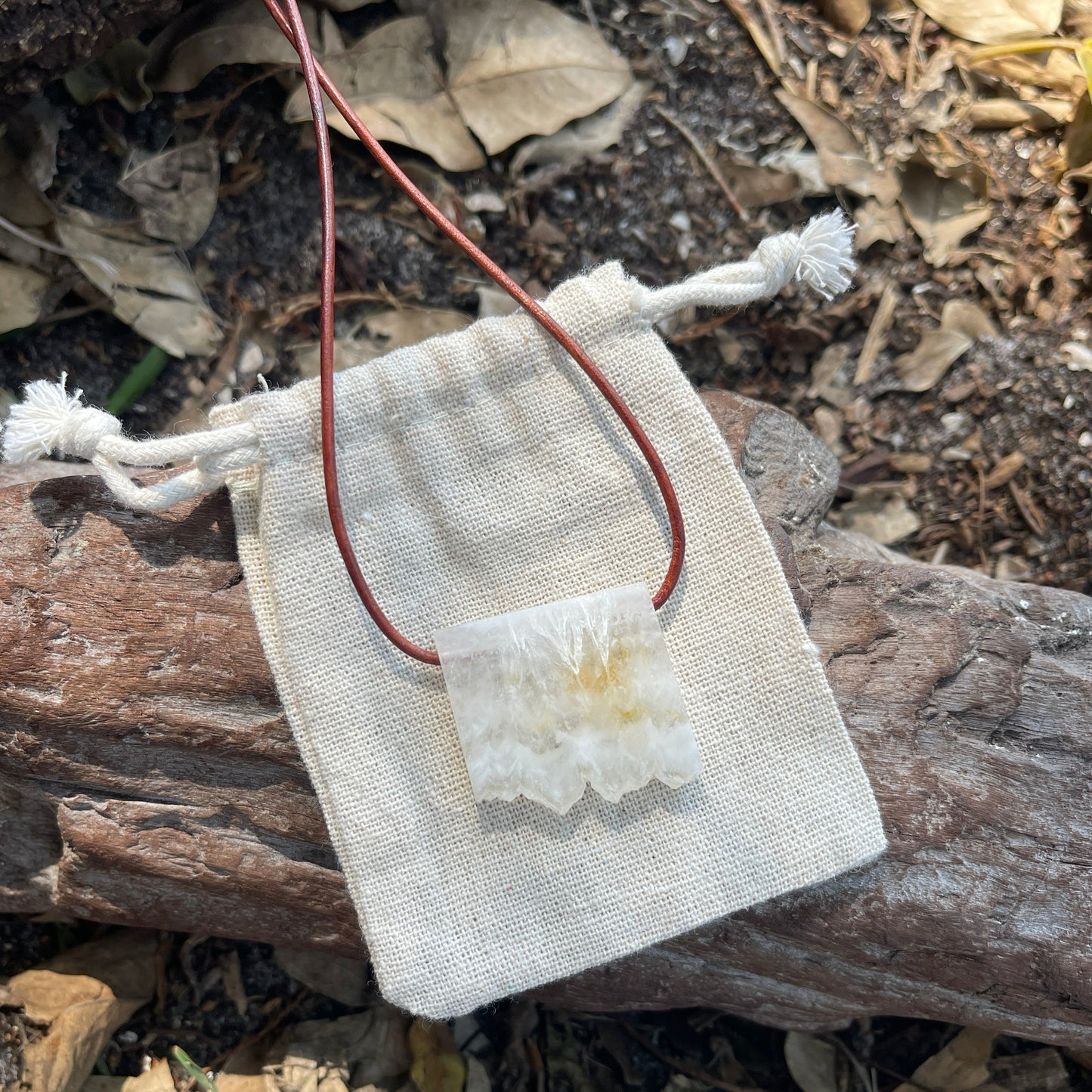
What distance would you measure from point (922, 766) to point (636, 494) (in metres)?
Answer: 0.62

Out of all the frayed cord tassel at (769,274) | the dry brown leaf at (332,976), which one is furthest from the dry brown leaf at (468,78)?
the dry brown leaf at (332,976)

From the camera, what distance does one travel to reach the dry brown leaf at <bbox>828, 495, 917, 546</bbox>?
2.09 meters

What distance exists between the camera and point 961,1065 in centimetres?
184

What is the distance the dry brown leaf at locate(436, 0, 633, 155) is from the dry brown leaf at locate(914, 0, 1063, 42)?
2.84 feet

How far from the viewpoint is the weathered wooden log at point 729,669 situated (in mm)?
1400

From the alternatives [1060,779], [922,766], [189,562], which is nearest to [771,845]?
[922,766]

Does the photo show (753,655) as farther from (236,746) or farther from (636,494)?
(236,746)

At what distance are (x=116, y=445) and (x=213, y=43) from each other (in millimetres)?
1015

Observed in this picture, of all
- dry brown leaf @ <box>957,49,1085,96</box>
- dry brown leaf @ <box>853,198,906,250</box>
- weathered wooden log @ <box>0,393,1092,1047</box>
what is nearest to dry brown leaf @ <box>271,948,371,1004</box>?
weathered wooden log @ <box>0,393,1092,1047</box>

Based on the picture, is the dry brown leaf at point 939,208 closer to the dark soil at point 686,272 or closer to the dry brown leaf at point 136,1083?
the dark soil at point 686,272

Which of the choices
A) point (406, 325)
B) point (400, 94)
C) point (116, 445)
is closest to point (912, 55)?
point (400, 94)

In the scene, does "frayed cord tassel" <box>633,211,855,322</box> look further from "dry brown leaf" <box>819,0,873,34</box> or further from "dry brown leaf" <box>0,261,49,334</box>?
"dry brown leaf" <box>0,261,49,334</box>

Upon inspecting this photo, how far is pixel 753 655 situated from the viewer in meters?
1.38

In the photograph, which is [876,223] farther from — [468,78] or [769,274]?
[468,78]
